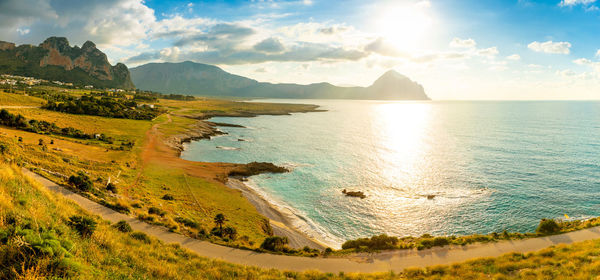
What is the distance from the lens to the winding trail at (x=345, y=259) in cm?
2139

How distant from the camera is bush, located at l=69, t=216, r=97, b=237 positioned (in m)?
15.0

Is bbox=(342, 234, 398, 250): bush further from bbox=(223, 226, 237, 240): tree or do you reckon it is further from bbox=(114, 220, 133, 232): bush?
bbox=(114, 220, 133, 232): bush

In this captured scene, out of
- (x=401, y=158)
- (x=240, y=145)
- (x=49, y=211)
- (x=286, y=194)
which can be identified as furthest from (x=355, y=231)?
(x=240, y=145)

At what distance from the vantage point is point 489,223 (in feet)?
121

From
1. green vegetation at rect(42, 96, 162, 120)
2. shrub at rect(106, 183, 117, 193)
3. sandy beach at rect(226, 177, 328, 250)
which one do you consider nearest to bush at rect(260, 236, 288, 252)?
sandy beach at rect(226, 177, 328, 250)

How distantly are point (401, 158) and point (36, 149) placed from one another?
251 ft

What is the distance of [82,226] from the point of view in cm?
1527

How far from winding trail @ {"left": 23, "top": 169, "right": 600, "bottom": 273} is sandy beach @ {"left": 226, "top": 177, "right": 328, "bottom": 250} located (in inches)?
353

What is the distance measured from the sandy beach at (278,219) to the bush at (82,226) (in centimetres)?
2042

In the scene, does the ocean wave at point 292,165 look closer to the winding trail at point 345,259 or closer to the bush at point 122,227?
the winding trail at point 345,259

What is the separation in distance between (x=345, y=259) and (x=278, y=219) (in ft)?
54.5

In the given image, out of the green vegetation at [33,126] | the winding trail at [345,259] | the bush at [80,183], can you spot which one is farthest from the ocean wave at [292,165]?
the green vegetation at [33,126]

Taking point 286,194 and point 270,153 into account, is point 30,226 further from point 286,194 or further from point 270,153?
point 270,153

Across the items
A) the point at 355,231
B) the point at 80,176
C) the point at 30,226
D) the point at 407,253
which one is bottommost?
the point at 355,231
